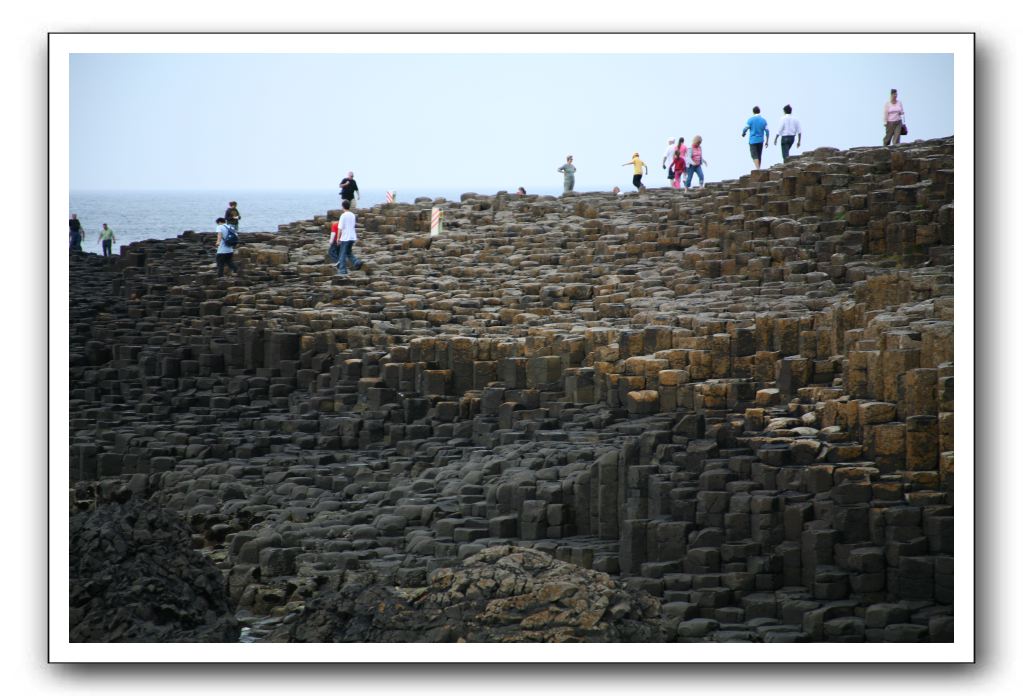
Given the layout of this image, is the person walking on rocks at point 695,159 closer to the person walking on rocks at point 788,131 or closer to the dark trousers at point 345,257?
the person walking on rocks at point 788,131

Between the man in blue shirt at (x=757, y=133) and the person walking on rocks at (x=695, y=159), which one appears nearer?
the man in blue shirt at (x=757, y=133)

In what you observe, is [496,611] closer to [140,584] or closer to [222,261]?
[140,584]

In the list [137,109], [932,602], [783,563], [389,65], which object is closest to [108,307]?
[137,109]

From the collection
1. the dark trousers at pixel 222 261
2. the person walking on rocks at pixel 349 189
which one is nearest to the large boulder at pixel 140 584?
the person walking on rocks at pixel 349 189

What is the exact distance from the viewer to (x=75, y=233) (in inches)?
573

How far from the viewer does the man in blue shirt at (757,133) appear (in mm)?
15914

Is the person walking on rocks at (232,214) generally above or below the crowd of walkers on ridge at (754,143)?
below

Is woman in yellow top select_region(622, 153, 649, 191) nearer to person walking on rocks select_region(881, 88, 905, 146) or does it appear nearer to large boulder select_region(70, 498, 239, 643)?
person walking on rocks select_region(881, 88, 905, 146)

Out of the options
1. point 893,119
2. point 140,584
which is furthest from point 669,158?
point 140,584

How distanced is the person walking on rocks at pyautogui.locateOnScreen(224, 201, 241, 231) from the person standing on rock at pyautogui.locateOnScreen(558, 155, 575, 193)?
3.05 m

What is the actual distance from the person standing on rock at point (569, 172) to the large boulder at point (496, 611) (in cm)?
398

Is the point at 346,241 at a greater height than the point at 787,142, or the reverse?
the point at 787,142

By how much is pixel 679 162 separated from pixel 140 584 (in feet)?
25.4

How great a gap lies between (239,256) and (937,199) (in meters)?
8.93
